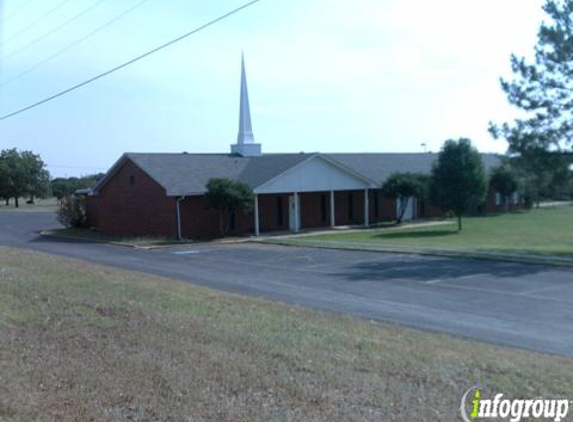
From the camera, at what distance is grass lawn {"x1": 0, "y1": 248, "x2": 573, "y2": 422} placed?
5367 millimetres

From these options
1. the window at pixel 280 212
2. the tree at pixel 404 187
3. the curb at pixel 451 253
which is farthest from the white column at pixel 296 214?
the curb at pixel 451 253

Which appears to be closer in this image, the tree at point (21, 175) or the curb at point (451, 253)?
the curb at point (451, 253)

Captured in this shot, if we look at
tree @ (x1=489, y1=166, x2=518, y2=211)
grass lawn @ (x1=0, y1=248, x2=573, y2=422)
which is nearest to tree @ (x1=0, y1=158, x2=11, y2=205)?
tree @ (x1=489, y1=166, x2=518, y2=211)

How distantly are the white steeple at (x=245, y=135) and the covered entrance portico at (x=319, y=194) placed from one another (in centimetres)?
654

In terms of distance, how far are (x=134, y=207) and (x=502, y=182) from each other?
33454 mm

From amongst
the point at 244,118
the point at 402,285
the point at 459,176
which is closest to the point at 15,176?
the point at 244,118

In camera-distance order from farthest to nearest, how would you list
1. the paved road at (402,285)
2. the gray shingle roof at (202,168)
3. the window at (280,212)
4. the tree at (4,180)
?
the tree at (4,180)
the window at (280,212)
the gray shingle roof at (202,168)
the paved road at (402,285)

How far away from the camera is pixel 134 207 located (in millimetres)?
38844

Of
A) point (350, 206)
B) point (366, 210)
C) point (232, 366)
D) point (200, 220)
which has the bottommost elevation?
point (232, 366)

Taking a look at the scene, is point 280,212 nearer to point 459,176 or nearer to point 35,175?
point 459,176

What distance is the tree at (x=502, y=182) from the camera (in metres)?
57.5

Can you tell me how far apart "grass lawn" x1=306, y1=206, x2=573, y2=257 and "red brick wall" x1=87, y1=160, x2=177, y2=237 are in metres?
7.96

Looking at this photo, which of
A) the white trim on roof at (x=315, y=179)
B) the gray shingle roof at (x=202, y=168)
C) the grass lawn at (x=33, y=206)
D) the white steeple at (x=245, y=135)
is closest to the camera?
the gray shingle roof at (x=202, y=168)

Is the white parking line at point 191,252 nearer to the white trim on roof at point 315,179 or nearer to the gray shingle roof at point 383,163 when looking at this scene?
the white trim on roof at point 315,179
